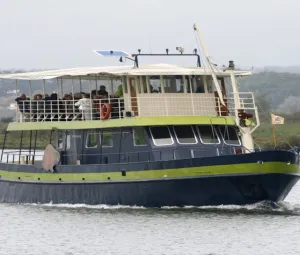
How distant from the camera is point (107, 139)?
42.1 meters

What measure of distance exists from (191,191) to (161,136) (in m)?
2.89

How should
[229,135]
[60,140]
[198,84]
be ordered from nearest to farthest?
[229,135]
[198,84]
[60,140]

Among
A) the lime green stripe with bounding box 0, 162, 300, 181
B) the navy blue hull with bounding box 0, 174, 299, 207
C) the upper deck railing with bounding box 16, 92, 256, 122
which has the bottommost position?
the navy blue hull with bounding box 0, 174, 299, 207

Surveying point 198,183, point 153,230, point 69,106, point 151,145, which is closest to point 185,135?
point 151,145

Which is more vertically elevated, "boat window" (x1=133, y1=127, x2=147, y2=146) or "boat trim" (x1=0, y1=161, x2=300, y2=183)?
"boat window" (x1=133, y1=127, x2=147, y2=146)

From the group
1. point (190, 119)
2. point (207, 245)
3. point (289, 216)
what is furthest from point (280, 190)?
point (207, 245)

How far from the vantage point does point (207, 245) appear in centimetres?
3253

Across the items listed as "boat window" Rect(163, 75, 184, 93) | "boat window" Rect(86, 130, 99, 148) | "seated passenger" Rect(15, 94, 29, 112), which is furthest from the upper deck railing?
"seated passenger" Rect(15, 94, 29, 112)

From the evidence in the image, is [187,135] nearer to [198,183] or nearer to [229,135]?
[229,135]

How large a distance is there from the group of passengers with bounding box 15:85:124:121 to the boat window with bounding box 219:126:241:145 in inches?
137

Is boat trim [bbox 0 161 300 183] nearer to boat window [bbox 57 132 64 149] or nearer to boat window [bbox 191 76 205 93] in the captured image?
boat window [bbox 57 132 64 149]

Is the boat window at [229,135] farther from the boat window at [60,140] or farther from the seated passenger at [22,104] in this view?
the seated passenger at [22,104]

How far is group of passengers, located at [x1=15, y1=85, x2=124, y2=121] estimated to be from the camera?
42500 mm

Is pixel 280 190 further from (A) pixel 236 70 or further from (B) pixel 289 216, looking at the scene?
(A) pixel 236 70
